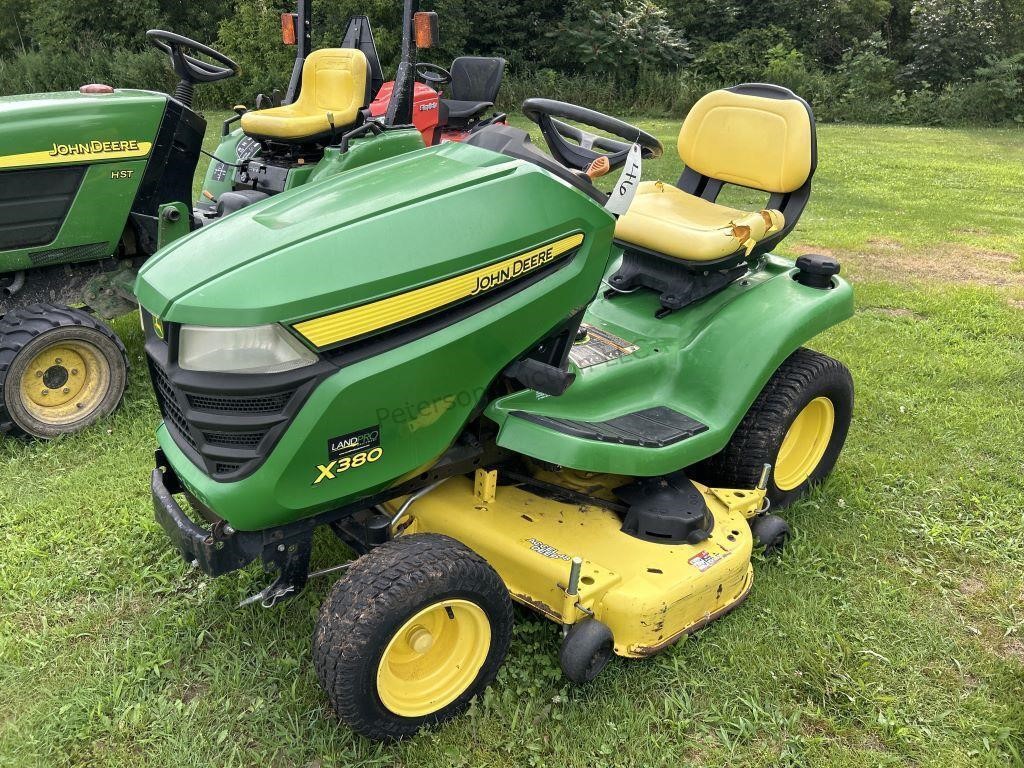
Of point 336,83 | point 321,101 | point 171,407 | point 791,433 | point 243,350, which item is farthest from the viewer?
point 321,101

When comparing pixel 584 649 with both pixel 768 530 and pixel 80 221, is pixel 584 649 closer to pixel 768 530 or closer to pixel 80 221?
pixel 768 530

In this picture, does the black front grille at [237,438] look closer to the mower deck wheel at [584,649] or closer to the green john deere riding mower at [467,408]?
the green john deere riding mower at [467,408]

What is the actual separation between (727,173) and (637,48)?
15.2 metres

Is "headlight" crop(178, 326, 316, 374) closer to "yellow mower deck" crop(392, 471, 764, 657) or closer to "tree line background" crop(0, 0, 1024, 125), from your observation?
"yellow mower deck" crop(392, 471, 764, 657)

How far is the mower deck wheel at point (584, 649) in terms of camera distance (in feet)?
6.73

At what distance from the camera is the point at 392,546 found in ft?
6.46

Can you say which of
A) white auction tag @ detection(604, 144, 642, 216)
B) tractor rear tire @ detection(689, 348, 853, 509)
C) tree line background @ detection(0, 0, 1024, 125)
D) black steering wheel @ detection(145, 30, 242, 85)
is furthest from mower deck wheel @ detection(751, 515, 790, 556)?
tree line background @ detection(0, 0, 1024, 125)

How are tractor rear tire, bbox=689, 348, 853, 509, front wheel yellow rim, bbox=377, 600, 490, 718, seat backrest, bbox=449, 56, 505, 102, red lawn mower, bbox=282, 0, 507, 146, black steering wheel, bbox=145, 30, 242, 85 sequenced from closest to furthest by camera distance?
front wheel yellow rim, bbox=377, 600, 490, 718 → tractor rear tire, bbox=689, 348, 853, 509 → black steering wheel, bbox=145, 30, 242, 85 → red lawn mower, bbox=282, 0, 507, 146 → seat backrest, bbox=449, 56, 505, 102

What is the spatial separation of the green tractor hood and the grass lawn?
3.38ft

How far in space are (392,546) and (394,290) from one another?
605 millimetres

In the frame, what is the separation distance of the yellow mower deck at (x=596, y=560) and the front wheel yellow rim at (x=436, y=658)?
204 mm

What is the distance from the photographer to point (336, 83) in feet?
17.2

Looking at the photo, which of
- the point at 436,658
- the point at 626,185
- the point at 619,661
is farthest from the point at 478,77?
the point at 436,658

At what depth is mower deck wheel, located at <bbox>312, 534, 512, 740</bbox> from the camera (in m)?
1.83
